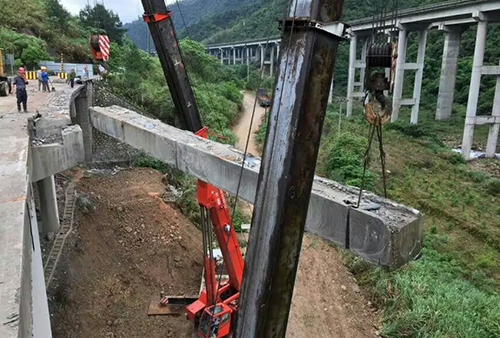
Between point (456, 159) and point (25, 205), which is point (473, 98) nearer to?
point (456, 159)

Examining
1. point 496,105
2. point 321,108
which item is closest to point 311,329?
point 321,108

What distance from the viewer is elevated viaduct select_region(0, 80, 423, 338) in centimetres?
346

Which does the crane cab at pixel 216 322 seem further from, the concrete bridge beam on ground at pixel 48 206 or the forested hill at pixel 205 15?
the forested hill at pixel 205 15

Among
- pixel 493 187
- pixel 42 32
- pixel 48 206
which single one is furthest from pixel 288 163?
pixel 42 32

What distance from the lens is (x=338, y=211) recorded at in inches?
153

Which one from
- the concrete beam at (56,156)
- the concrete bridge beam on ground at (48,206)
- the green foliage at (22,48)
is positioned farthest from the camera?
the green foliage at (22,48)

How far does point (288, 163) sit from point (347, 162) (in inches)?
788

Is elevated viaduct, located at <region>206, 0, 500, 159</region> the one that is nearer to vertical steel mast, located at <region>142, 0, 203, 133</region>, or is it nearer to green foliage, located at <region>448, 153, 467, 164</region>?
green foliage, located at <region>448, 153, 467, 164</region>

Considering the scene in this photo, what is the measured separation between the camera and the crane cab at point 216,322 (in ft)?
26.7

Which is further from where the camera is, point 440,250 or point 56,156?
point 440,250

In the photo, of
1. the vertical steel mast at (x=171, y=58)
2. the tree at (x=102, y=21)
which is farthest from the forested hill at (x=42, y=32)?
the vertical steel mast at (x=171, y=58)

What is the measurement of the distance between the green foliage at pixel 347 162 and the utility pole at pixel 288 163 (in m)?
17.4

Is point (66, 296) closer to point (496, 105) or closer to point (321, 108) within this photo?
point (321, 108)

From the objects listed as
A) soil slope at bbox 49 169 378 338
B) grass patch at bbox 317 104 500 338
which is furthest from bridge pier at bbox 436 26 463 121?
soil slope at bbox 49 169 378 338
